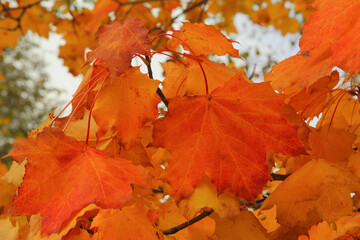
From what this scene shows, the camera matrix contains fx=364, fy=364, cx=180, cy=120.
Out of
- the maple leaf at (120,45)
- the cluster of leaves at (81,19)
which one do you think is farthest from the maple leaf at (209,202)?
the cluster of leaves at (81,19)

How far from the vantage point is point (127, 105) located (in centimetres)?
82

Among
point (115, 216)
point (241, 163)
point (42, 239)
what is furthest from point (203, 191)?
point (42, 239)

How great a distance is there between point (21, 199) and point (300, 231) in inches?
25.2

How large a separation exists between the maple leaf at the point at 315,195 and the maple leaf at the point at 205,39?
1.16 ft

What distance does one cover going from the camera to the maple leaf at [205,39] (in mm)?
960

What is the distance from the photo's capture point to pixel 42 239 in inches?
29.7

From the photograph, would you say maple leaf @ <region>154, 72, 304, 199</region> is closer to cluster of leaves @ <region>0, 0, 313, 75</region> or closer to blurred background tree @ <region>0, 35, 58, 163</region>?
cluster of leaves @ <region>0, 0, 313, 75</region>

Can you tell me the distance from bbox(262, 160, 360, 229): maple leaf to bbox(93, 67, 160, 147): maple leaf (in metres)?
0.35

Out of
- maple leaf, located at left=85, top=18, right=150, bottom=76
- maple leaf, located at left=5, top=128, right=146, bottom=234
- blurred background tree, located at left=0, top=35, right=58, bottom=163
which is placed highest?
maple leaf, located at left=85, top=18, right=150, bottom=76

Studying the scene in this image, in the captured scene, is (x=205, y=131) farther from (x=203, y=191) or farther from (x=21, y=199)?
(x=21, y=199)

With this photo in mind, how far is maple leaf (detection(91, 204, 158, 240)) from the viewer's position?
817mm

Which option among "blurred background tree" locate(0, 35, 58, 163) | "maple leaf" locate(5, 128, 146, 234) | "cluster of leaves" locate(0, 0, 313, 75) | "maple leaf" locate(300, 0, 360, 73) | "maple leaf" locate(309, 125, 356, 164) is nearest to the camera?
"maple leaf" locate(5, 128, 146, 234)

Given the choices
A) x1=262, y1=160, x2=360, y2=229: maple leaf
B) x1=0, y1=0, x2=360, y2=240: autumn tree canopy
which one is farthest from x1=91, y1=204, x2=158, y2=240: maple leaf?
x1=262, y1=160, x2=360, y2=229: maple leaf

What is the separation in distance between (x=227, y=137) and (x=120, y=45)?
0.99 feet
